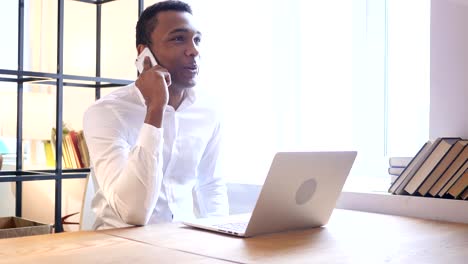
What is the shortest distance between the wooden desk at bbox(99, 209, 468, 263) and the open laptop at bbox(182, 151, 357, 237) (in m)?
0.03

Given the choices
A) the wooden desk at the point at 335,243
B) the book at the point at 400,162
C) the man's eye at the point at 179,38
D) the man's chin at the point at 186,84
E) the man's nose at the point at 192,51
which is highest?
the man's eye at the point at 179,38

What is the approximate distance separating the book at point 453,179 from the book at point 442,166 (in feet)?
0.13

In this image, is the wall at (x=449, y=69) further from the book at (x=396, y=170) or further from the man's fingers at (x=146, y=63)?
the man's fingers at (x=146, y=63)

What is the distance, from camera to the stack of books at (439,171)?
1.85 m

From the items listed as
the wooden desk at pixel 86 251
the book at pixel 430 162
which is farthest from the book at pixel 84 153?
the book at pixel 430 162

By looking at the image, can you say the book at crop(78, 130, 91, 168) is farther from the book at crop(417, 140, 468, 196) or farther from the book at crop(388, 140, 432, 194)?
the book at crop(417, 140, 468, 196)

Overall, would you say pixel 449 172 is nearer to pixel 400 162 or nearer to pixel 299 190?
pixel 400 162

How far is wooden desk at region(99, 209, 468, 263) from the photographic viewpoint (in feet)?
3.95

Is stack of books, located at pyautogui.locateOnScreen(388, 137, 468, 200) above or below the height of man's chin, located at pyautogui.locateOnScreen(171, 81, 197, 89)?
below

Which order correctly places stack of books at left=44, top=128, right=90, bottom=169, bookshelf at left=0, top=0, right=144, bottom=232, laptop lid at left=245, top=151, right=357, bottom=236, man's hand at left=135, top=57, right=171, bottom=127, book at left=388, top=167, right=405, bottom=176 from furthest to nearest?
stack of books at left=44, top=128, right=90, bottom=169
bookshelf at left=0, top=0, right=144, bottom=232
book at left=388, top=167, right=405, bottom=176
man's hand at left=135, top=57, right=171, bottom=127
laptop lid at left=245, top=151, right=357, bottom=236

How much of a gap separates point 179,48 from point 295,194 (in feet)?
2.73

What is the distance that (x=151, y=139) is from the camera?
5.80 ft

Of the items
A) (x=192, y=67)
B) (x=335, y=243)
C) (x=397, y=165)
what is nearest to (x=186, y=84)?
(x=192, y=67)

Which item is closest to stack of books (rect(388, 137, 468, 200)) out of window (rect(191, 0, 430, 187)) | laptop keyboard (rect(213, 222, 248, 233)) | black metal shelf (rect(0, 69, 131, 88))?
window (rect(191, 0, 430, 187))
